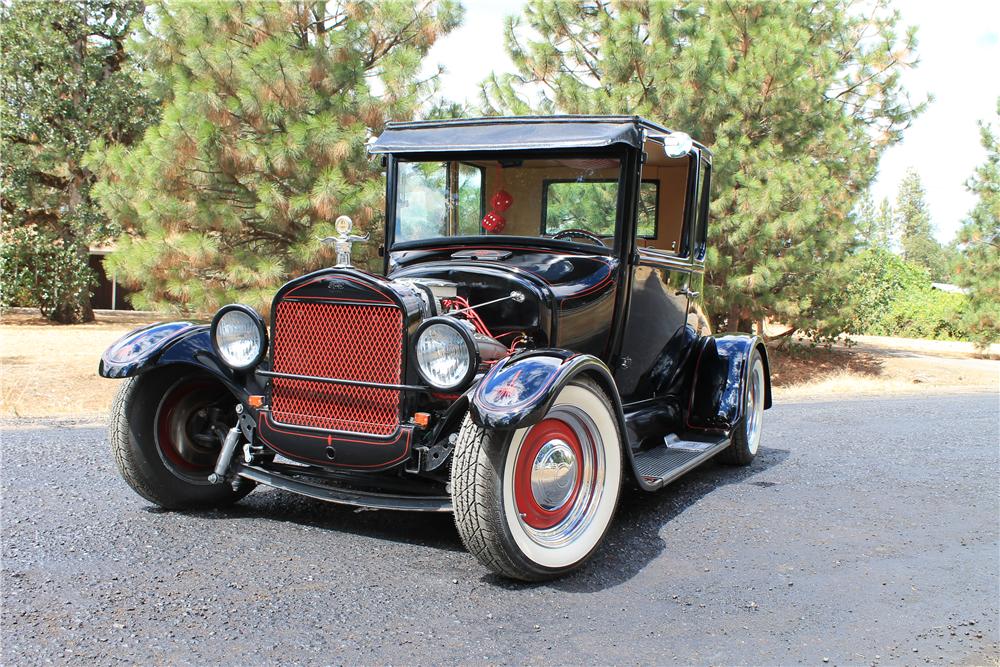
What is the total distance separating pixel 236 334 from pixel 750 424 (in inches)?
145

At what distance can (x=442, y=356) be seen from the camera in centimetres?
350

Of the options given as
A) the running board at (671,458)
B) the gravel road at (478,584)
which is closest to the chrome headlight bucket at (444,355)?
the gravel road at (478,584)

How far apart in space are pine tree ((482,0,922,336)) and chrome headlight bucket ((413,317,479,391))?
389 inches

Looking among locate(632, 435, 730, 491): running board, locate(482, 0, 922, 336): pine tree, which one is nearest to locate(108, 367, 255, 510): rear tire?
locate(632, 435, 730, 491): running board

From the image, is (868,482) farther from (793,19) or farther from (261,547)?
(793,19)

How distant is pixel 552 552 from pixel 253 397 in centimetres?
158

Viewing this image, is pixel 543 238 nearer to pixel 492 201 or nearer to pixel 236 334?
pixel 492 201

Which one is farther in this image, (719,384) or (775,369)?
(775,369)

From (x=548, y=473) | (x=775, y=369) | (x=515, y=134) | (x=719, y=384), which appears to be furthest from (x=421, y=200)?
(x=775, y=369)

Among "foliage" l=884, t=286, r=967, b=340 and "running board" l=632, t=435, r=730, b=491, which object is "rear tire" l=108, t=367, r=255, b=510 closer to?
"running board" l=632, t=435, r=730, b=491

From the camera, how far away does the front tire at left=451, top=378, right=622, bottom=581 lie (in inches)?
126

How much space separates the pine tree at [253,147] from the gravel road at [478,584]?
5213 millimetres

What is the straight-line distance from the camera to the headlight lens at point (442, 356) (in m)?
3.46

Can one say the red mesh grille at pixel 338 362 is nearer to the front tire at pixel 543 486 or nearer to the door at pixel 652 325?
the front tire at pixel 543 486
